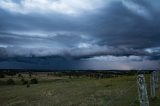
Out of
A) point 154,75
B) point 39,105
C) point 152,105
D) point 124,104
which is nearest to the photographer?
point 152,105

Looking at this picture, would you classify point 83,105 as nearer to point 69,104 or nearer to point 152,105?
point 69,104

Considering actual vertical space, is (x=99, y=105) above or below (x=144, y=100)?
below

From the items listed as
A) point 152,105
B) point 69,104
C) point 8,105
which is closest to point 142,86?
point 152,105

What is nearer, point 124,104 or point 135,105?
point 135,105

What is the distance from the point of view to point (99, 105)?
93.6ft

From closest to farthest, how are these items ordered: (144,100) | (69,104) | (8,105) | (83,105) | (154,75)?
(144,100), (154,75), (83,105), (69,104), (8,105)

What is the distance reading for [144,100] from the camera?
41.2ft

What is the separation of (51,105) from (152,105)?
1538 centimetres

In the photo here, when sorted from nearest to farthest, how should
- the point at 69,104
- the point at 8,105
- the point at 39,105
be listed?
the point at 69,104 → the point at 39,105 → the point at 8,105

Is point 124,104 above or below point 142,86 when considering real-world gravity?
below

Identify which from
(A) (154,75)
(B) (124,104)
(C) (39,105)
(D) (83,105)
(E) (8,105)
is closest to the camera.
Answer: (B) (124,104)

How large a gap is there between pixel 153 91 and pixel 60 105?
40.2ft

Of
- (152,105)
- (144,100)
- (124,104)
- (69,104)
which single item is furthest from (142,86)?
(69,104)

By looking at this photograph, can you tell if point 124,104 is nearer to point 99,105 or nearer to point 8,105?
point 99,105
